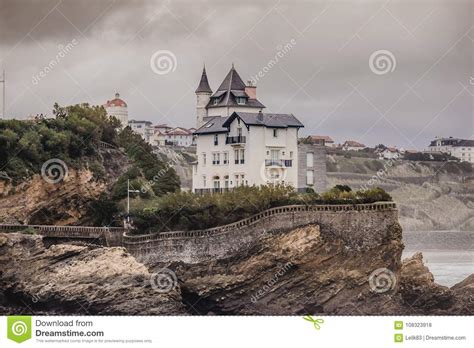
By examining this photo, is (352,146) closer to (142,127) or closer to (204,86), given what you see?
(142,127)

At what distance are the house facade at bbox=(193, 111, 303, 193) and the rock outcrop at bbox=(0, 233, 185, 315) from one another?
316cm

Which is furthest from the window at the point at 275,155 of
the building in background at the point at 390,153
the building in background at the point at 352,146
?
the building in background at the point at 390,153

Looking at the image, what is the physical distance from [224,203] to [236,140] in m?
2.09

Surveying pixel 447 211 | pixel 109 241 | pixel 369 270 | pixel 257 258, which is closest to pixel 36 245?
pixel 109 241

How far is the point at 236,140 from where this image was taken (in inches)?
1271

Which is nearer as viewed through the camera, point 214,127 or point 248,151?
point 248,151

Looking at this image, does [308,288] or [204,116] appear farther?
[204,116]

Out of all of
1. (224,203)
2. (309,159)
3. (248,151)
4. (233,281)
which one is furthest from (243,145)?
(233,281)

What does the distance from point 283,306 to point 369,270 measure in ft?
5.79

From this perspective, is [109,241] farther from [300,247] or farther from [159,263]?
[300,247]

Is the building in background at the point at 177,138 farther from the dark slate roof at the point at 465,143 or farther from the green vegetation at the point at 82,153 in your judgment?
the green vegetation at the point at 82,153

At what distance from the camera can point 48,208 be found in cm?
3228

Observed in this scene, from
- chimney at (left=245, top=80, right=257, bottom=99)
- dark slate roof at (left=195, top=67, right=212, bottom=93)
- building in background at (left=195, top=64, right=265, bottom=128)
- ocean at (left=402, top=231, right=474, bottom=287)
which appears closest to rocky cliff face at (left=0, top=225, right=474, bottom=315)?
building in background at (left=195, top=64, right=265, bottom=128)
